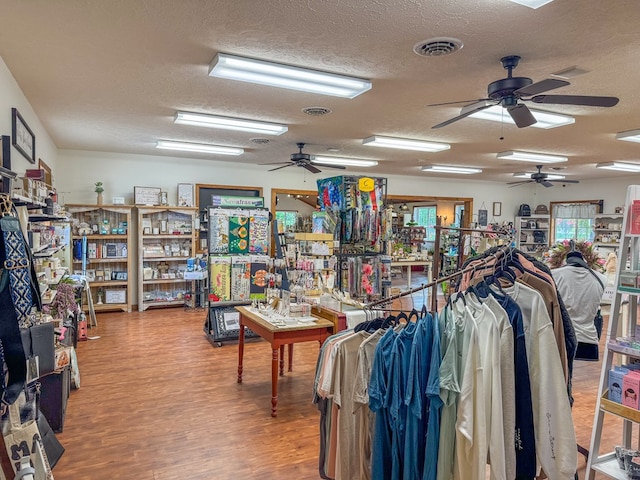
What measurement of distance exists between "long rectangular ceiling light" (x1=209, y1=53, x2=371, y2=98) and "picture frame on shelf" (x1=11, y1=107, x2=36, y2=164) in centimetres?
178

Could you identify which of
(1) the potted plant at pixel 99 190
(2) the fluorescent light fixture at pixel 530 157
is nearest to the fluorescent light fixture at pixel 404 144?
(2) the fluorescent light fixture at pixel 530 157

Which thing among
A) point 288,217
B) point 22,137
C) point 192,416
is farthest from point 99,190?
point 288,217

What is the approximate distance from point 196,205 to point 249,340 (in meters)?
3.70

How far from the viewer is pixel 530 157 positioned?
7875 mm

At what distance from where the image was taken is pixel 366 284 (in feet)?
20.1

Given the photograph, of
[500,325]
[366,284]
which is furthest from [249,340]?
[500,325]

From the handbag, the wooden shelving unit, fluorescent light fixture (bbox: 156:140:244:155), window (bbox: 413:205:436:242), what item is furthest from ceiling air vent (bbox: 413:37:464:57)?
window (bbox: 413:205:436:242)

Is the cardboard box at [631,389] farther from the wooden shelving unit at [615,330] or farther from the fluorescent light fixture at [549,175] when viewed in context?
the fluorescent light fixture at [549,175]

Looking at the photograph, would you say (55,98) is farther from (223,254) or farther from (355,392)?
(355,392)

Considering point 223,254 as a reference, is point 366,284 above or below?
below

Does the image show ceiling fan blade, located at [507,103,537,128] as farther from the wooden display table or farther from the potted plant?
the potted plant

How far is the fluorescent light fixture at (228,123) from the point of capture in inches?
200

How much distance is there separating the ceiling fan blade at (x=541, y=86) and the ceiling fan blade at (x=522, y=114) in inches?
4.4

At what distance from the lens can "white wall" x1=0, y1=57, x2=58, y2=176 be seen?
344 cm
